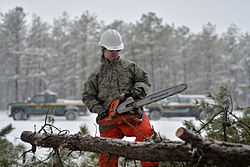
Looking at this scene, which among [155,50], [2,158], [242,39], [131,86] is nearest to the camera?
[131,86]

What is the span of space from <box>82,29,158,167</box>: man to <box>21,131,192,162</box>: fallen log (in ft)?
1.57

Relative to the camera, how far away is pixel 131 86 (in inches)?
152

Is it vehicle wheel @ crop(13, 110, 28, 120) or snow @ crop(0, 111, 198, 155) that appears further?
vehicle wheel @ crop(13, 110, 28, 120)

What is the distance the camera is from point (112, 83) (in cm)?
378

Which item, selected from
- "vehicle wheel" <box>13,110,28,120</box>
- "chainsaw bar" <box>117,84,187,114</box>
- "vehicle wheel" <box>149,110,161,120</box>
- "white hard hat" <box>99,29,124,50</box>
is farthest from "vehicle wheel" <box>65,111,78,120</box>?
"chainsaw bar" <box>117,84,187,114</box>

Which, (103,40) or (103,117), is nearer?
(103,117)

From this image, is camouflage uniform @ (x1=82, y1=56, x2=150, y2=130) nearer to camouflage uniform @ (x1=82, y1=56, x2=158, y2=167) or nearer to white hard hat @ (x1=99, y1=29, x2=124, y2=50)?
camouflage uniform @ (x1=82, y1=56, x2=158, y2=167)

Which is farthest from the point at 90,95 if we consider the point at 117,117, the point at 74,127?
the point at 74,127

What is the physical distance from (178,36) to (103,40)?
4411 cm

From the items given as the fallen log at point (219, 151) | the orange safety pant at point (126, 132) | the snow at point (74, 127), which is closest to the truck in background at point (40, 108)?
the snow at point (74, 127)

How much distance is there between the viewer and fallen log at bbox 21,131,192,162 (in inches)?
89.7

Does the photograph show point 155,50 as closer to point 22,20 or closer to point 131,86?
point 22,20

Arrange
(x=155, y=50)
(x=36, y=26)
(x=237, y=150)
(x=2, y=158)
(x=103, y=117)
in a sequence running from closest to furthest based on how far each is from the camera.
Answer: (x=237, y=150)
(x=103, y=117)
(x=2, y=158)
(x=155, y=50)
(x=36, y=26)

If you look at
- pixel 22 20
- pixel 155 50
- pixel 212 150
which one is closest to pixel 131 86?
pixel 212 150
